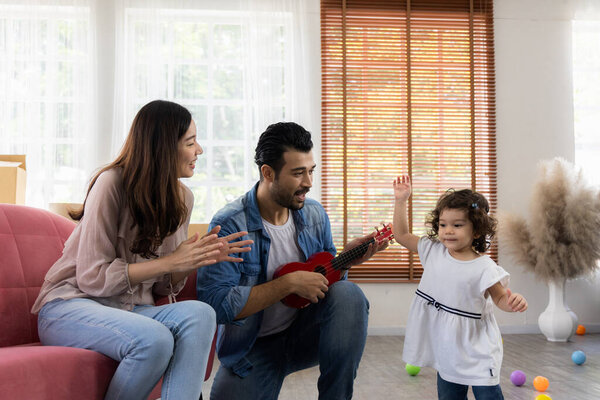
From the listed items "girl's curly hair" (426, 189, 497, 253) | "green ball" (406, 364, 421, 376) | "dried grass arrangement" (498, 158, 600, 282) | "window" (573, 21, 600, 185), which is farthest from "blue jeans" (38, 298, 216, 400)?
"window" (573, 21, 600, 185)

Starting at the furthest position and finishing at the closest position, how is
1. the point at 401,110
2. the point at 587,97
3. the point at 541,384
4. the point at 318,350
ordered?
the point at 587,97 < the point at 401,110 < the point at 541,384 < the point at 318,350

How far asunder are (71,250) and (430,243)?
1.27 metres

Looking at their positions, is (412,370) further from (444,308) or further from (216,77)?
(216,77)

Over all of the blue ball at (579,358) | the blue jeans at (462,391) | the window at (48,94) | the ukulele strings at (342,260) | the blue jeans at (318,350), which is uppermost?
the window at (48,94)

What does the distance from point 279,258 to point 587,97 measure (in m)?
3.97

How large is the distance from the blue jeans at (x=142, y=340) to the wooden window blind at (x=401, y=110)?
295 centimetres

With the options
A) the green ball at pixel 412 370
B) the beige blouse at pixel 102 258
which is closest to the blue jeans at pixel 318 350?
the beige blouse at pixel 102 258

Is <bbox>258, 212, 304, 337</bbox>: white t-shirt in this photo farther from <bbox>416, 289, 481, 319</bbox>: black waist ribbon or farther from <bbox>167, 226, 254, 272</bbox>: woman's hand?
<bbox>416, 289, 481, 319</bbox>: black waist ribbon

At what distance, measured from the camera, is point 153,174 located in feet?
5.18

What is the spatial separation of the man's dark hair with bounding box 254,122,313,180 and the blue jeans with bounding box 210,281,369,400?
0.47 m

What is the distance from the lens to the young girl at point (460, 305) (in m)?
1.80

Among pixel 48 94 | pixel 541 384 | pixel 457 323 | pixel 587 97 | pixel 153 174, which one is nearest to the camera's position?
pixel 153 174

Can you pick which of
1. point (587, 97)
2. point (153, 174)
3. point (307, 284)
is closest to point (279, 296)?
point (307, 284)

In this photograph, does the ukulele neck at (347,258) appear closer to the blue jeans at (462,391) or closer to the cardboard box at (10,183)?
the blue jeans at (462,391)
